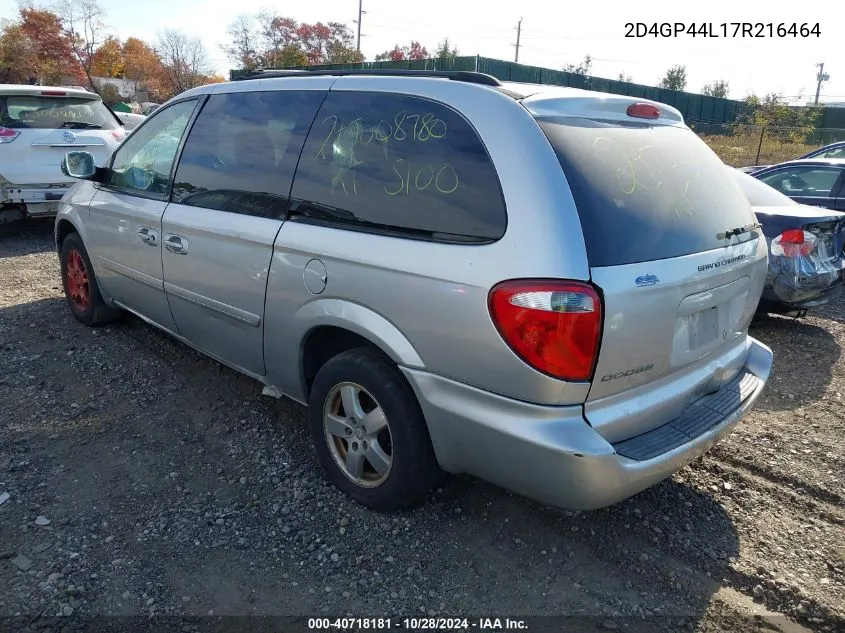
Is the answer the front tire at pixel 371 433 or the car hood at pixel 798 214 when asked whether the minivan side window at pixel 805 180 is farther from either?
the front tire at pixel 371 433

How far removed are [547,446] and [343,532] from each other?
112 cm

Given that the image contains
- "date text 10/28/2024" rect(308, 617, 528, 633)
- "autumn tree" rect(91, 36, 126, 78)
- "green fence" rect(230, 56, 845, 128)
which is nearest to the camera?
"date text 10/28/2024" rect(308, 617, 528, 633)

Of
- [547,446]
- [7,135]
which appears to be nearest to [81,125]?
[7,135]

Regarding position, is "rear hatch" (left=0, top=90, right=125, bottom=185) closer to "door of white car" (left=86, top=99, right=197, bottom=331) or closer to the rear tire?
the rear tire

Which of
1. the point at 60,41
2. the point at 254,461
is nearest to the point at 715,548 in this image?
the point at 254,461

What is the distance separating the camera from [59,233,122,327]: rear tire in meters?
5.00

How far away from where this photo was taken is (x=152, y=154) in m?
4.15

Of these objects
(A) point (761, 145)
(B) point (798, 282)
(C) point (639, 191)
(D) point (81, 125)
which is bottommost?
(B) point (798, 282)

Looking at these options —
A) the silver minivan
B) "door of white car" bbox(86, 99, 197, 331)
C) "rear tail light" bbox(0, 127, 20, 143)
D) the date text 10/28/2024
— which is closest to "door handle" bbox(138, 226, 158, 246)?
"door of white car" bbox(86, 99, 197, 331)

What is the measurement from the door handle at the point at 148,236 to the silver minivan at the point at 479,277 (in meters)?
0.45

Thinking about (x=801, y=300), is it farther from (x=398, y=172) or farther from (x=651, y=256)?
(x=398, y=172)

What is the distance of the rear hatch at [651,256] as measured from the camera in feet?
7.43

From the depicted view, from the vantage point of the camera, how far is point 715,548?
2803 mm

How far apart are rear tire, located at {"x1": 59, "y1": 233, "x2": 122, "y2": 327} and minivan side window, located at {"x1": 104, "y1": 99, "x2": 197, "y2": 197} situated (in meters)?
0.81
